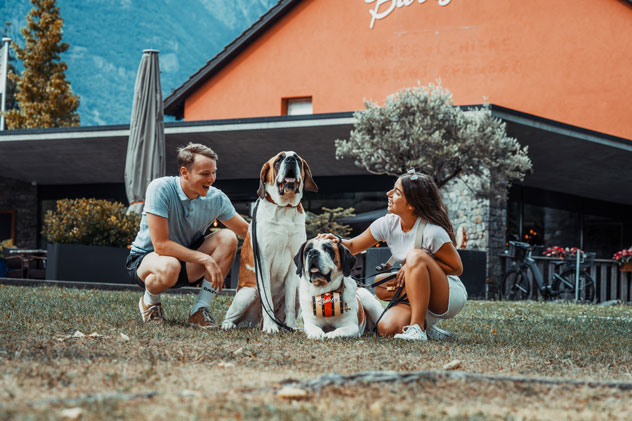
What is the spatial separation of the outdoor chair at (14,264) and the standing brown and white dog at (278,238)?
27.3 feet

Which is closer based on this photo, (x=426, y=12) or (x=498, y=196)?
(x=498, y=196)

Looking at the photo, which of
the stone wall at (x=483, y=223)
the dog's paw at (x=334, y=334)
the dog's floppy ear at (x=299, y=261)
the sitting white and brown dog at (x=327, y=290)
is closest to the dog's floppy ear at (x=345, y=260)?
the sitting white and brown dog at (x=327, y=290)

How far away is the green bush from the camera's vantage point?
35.4 ft

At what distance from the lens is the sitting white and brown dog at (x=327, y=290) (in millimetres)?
4418

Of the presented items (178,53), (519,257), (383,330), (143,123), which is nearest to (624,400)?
(383,330)

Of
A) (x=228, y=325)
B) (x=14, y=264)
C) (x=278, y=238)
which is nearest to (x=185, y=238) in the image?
(x=228, y=325)

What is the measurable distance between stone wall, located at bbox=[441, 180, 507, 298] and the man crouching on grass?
29.2 feet

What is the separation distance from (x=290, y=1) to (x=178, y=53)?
284 feet

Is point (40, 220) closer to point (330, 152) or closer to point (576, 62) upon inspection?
point (330, 152)

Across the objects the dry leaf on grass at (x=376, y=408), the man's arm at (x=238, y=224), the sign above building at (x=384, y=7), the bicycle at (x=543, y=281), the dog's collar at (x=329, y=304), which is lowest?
the bicycle at (x=543, y=281)

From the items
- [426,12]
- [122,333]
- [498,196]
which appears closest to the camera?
[122,333]

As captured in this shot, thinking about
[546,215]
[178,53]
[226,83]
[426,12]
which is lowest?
[546,215]

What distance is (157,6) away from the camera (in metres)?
105

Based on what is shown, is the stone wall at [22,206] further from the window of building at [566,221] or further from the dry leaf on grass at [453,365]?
the dry leaf on grass at [453,365]
